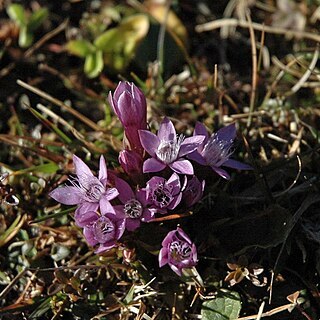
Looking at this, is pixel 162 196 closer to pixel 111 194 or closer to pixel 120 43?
pixel 111 194

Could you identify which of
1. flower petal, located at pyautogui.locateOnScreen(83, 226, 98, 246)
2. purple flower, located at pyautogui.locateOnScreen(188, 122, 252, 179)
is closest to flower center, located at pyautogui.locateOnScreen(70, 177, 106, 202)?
flower petal, located at pyautogui.locateOnScreen(83, 226, 98, 246)

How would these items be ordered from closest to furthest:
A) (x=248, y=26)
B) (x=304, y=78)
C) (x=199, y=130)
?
(x=199, y=130), (x=304, y=78), (x=248, y=26)

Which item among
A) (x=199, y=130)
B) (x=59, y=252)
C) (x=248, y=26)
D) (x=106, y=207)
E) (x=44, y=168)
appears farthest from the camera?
(x=248, y=26)

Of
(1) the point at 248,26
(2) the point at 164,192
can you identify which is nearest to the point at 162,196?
(2) the point at 164,192

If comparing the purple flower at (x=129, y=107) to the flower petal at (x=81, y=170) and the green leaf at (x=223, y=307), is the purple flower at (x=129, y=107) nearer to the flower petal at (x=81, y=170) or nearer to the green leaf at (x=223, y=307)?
the flower petal at (x=81, y=170)

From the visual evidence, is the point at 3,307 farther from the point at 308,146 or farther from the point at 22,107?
the point at 308,146

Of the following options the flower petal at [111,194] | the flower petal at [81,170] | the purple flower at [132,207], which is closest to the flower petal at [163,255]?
the purple flower at [132,207]

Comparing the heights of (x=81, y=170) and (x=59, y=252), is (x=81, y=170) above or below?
above
